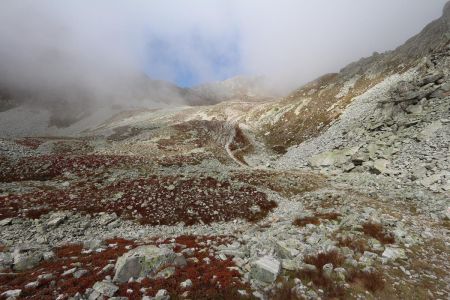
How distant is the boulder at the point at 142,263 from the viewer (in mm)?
12656

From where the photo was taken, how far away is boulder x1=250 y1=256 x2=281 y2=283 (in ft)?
42.0

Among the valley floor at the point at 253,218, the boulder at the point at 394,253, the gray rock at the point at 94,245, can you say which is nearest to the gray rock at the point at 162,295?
the valley floor at the point at 253,218

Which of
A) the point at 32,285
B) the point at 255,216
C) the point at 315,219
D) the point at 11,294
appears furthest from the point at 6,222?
the point at 315,219

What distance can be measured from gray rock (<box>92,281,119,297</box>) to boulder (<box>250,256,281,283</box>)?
20.4 feet

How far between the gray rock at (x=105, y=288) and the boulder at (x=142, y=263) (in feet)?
2.34

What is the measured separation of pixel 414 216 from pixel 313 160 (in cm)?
2440

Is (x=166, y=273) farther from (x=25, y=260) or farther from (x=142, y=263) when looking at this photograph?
(x=25, y=260)

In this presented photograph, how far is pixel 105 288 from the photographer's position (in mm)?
11445

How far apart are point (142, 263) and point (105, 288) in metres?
2.08

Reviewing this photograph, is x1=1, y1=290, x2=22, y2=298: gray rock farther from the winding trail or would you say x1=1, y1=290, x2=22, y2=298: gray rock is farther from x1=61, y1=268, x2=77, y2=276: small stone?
the winding trail

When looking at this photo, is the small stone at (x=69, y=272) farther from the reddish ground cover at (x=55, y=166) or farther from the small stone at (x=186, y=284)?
the reddish ground cover at (x=55, y=166)

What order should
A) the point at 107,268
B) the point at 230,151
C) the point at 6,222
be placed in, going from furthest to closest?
the point at 230,151
the point at 6,222
the point at 107,268

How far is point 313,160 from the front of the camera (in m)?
47.0

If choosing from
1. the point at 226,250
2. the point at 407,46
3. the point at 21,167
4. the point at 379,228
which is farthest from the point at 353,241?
the point at 407,46
